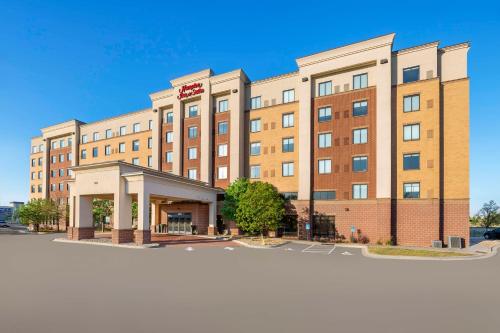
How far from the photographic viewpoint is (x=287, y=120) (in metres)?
38.9

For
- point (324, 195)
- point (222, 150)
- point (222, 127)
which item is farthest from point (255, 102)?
point (324, 195)

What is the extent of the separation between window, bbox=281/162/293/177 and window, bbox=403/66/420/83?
54.7ft

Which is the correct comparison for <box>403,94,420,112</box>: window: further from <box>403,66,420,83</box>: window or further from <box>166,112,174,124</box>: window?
<box>166,112,174,124</box>: window

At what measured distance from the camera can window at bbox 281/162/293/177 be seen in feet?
125

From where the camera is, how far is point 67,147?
6203 centimetres

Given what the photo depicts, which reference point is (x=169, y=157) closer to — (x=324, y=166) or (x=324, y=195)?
(x=324, y=166)

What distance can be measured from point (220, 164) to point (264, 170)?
6934 millimetres

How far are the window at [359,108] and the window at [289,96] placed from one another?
27.8ft

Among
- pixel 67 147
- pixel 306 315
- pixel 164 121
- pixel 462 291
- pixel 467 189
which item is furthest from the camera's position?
pixel 67 147

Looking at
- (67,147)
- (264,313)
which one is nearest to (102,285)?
(264,313)

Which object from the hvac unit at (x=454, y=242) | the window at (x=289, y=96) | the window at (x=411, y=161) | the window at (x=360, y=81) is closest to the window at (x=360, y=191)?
the window at (x=411, y=161)

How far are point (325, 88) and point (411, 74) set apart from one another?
31.6ft

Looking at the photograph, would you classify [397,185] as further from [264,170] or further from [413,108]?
[264,170]

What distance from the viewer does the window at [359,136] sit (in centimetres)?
3347
